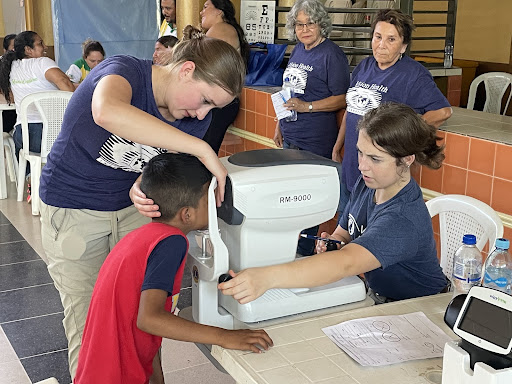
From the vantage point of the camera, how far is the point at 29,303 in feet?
12.3

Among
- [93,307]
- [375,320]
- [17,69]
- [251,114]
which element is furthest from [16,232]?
[375,320]

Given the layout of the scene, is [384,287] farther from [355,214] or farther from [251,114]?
[251,114]

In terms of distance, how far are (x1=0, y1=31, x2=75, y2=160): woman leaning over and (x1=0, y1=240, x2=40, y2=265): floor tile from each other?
120 centimetres

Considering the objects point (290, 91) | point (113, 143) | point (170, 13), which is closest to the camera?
point (113, 143)

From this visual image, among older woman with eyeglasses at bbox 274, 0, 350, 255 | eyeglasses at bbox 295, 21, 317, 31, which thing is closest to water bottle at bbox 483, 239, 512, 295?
older woman with eyeglasses at bbox 274, 0, 350, 255

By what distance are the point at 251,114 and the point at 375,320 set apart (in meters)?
3.41

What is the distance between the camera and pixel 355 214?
220 cm

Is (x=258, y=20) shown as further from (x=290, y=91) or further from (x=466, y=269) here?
(x=466, y=269)

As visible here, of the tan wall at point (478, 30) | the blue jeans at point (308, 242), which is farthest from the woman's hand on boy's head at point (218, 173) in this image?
the tan wall at point (478, 30)

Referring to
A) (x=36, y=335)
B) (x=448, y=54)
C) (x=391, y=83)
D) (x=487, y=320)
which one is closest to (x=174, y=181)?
(x=487, y=320)

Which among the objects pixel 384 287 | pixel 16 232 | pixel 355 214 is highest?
pixel 355 214

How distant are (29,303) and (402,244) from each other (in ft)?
8.46

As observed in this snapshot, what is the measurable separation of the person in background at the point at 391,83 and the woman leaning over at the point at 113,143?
1.48 meters

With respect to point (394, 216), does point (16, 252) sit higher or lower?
lower
